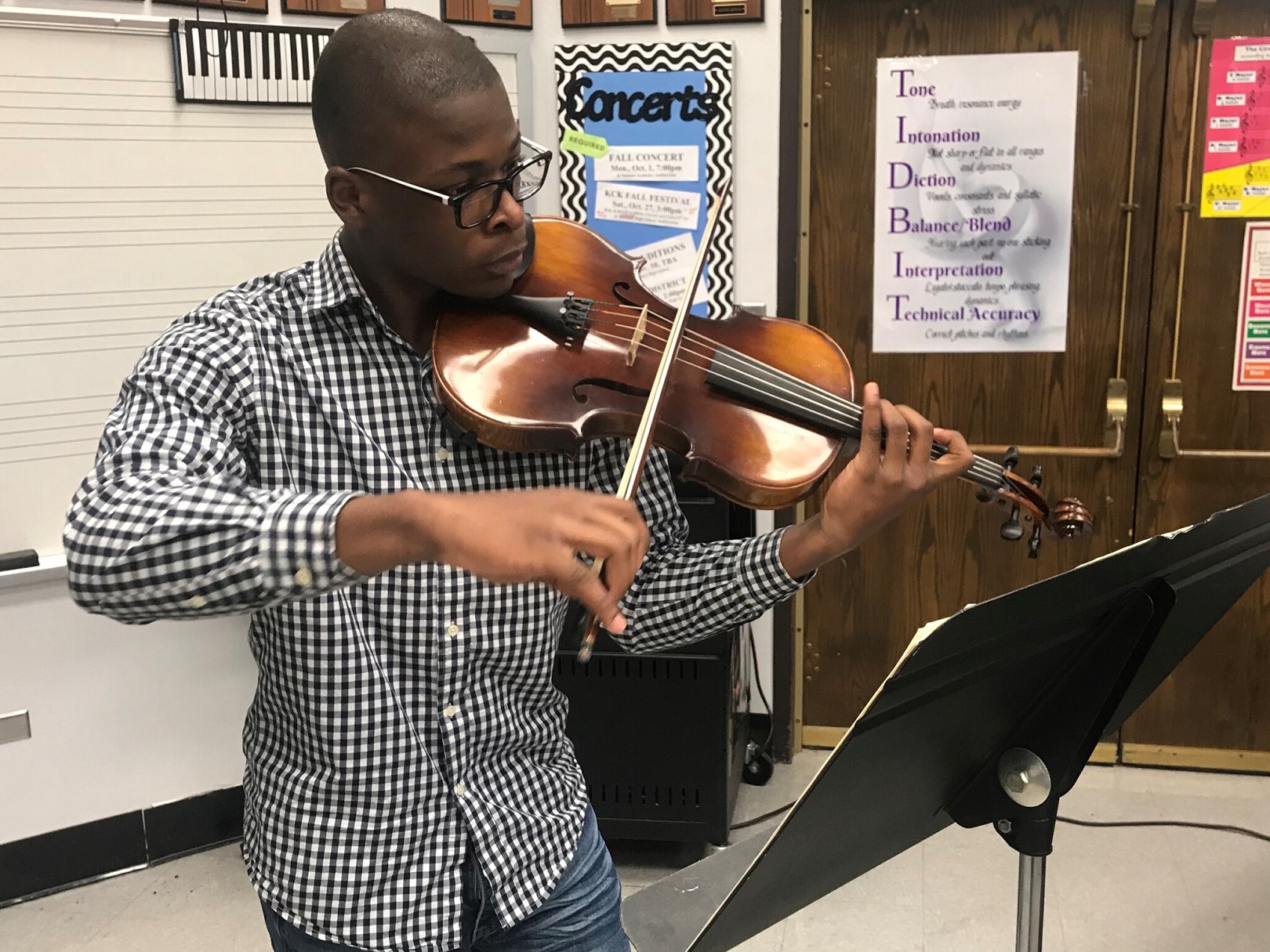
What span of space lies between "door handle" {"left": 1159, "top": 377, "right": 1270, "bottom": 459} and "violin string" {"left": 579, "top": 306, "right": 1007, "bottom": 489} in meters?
1.54

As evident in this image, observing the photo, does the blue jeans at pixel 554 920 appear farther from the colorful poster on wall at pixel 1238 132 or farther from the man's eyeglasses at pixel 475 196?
the colorful poster on wall at pixel 1238 132

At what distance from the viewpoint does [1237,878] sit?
2.30 meters

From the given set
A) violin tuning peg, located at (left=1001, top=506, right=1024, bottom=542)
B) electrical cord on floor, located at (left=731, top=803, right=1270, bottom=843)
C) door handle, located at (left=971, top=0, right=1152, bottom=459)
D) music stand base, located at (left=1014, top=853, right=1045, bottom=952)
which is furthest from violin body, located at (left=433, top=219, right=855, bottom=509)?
electrical cord on floor, located at (left=731, top=803, right=1270, bottom=843)

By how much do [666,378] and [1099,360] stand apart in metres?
1.87

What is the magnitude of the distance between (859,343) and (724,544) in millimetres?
1662

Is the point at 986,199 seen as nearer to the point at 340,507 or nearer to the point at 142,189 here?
the point at 142,189

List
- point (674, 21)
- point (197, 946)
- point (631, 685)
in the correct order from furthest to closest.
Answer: point (674, 21), point (631, 685), point (197, 946)

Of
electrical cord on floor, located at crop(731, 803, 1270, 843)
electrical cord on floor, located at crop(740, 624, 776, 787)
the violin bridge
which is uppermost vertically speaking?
the violin bridge

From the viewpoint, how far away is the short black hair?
0.96m

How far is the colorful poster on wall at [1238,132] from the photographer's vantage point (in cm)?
244

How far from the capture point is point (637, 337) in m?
1.27

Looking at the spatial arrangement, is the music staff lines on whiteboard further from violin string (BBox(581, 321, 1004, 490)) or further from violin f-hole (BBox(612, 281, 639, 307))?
violin string (BBox(581, 321, 1004, 490))

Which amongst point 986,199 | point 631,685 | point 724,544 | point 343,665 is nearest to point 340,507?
point 343,665

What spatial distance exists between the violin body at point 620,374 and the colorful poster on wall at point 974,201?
139cm
